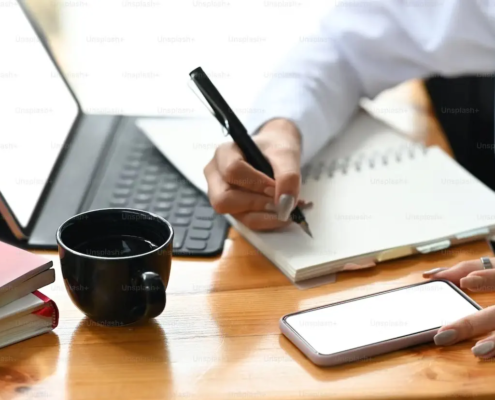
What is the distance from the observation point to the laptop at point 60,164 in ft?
2.69

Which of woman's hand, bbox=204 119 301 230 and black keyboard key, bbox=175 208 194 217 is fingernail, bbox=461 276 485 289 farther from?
black keyboard key, bbox=175 208 194 217

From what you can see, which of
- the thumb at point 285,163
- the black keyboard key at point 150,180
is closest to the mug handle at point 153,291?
the thumb at point 285,163

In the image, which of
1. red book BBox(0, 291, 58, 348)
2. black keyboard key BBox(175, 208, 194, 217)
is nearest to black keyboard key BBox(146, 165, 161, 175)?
black keyboard key BBox(175, 208, 194, 217)

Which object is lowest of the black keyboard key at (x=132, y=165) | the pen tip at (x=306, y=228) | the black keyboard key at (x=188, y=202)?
the black keyboard key at (x=132, y=165)

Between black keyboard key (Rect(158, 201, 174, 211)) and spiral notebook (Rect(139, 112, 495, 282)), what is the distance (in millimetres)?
51

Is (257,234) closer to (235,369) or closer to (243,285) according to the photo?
(243,285)

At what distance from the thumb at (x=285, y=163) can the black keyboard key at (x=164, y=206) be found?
131mm

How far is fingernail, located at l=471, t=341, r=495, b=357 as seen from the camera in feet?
2.05

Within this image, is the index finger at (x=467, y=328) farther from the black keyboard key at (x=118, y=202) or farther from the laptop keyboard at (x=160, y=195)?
the black keyboard key at (x=118, y=202)

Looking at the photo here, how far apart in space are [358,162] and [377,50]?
0.72 feet

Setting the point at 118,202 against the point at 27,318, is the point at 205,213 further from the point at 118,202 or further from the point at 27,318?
the point at 27,318

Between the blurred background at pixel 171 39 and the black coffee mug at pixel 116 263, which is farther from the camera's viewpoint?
the blurred background at pixel 171 39

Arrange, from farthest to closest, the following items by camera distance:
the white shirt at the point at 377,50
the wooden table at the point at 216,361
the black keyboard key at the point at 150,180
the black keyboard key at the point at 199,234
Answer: the white shirt at the point at 377,50, the black keyboard key at the point at 150,180, the black keyboard key at the point at 199,234, the wooden table at the point at 216,361

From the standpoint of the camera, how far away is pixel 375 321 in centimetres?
66
